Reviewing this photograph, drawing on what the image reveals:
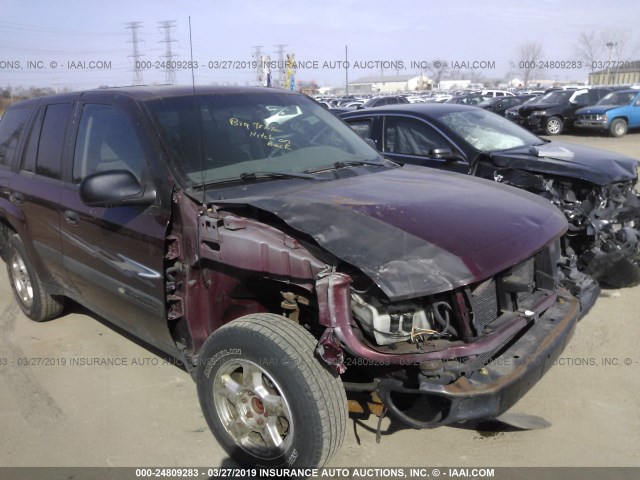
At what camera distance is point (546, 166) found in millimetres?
5203

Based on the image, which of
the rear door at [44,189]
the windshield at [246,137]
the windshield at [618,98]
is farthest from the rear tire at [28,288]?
the windshield at [618,98]

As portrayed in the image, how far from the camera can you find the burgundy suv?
2.38 meters

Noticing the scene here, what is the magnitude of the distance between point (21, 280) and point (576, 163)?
5.21 m

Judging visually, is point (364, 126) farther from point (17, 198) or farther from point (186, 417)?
point (186, 417)

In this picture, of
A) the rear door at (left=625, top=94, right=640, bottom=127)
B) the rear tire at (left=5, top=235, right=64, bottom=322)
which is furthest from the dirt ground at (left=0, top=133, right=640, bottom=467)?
the rear door at (left=625, top=94, right=640, bottom=127)

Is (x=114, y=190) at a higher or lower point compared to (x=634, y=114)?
higher

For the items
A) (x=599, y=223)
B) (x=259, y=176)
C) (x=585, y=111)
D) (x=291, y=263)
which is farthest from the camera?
(x=585, y=111)

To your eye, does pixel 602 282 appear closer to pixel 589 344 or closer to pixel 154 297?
pixel 589 344

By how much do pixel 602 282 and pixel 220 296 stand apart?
3785mm

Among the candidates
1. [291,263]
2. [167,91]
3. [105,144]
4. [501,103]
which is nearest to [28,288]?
[105,144]

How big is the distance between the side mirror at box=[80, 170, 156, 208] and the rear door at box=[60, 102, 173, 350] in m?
0.09

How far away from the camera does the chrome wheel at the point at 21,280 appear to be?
4.64 m

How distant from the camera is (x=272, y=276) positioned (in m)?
2.59

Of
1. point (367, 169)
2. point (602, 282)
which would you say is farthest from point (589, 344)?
point (367, 169)
